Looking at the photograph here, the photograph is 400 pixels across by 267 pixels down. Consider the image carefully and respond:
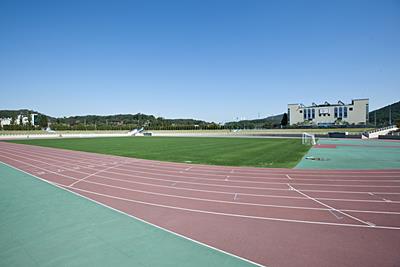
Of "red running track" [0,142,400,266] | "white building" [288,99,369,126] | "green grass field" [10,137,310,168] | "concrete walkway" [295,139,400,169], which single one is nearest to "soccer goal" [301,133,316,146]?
"green grass field" [10,137,310,168]

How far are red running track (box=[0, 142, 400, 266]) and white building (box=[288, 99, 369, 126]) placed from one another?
86366mm

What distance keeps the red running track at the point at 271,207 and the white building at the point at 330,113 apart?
8637cm

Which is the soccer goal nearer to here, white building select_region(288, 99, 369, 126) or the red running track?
the red running track

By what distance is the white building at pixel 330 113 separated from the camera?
8469 centimetres

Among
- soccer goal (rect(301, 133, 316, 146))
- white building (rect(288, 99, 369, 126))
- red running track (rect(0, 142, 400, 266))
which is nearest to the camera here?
red running track (rect(0, 142, 400, 266))

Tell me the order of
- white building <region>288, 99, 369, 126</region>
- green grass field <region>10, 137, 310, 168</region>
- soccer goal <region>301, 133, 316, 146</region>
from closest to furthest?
green grass field <region>10, 137, 310, 168</region> < soccer goal <region>301, 133, 316, 146</region> < white building <region>288, 99, 369, 126</region>

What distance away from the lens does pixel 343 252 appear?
4422 mm

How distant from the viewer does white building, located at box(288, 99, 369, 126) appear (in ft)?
278

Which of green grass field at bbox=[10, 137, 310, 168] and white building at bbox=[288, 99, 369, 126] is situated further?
white building at bbox=[288, 99, 369, 126]

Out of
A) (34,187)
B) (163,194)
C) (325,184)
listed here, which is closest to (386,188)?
(325,184)

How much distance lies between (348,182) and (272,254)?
23.7ft

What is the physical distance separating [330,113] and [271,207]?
316ft

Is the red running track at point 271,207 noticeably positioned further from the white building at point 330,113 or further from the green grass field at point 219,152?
the white building at point 330,113

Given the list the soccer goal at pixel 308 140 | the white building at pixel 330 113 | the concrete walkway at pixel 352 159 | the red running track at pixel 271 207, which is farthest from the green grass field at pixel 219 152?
the white building at pixel 330 113
